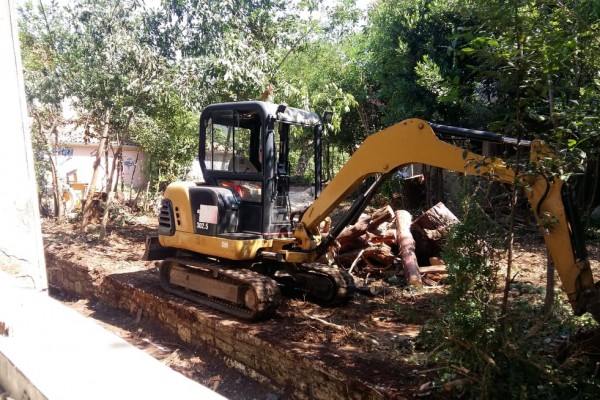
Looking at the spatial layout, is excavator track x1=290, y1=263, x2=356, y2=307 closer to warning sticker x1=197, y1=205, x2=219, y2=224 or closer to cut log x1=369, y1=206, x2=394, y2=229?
warning sticker x1=197, y1=205, x2=219, y2=224

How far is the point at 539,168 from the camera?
3.67m

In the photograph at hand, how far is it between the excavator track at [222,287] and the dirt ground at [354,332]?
0.33 meters

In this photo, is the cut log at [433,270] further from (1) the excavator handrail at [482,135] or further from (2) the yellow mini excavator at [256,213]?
(1) the excavator handrail at [482,135]

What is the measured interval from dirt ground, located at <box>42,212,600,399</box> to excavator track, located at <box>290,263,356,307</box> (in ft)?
0.47

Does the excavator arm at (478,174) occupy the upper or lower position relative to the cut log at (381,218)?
upper

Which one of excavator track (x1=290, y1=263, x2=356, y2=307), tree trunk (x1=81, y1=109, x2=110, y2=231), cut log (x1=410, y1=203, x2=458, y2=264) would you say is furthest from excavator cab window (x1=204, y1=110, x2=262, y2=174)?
tree trunk (x1=81, y1=109, x2=110, y2=231)

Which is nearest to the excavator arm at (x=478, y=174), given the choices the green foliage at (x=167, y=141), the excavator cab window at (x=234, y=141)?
the excavator cab window at (x=234, y=141)

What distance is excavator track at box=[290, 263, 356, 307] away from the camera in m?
6.48

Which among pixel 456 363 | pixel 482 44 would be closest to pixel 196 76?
pixel 482 44

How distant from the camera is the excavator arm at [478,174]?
12.7ft

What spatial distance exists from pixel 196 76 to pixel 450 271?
7179 millimetres

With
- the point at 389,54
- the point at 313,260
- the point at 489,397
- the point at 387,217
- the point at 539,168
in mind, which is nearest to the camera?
the point at 489,397

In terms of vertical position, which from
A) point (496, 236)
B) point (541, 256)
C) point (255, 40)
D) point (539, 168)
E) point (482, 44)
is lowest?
point (541, 256)

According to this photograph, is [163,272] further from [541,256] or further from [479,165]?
[541,256]
